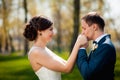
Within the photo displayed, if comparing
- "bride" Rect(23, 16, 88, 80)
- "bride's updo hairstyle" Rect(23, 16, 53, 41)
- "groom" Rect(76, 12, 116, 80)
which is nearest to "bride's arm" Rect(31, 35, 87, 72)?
"bride" Rect(23, 16, 88, 80)

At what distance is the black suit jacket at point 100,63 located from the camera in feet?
13.0

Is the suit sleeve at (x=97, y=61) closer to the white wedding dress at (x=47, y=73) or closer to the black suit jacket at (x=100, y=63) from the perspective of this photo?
→ the black suit jacket at (x=100, y=63)

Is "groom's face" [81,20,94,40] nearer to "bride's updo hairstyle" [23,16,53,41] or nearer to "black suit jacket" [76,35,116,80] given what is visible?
"black suit jacket" [76,35,116,80]

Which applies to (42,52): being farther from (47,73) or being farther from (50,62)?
(47,73)

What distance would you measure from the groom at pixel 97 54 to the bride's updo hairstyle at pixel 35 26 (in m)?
0.75

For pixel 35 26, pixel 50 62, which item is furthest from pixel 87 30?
pixel 35 26

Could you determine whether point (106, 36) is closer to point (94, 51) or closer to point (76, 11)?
point (94, 51)

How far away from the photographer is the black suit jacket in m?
3.95

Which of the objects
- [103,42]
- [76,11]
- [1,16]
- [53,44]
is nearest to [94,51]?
[103,42]

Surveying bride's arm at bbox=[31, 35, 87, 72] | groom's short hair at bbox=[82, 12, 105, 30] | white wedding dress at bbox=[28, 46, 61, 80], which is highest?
groom's short hair at bbox=[82, 12, 105, 30]

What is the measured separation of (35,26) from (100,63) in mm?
1226

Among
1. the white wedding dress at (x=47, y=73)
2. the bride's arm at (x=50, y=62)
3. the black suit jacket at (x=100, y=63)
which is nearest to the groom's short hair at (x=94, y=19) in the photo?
the black suit jacket at (x=100, y=63)

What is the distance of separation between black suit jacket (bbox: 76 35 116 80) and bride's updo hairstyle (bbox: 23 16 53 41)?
0.92 m

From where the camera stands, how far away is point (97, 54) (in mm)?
3977
